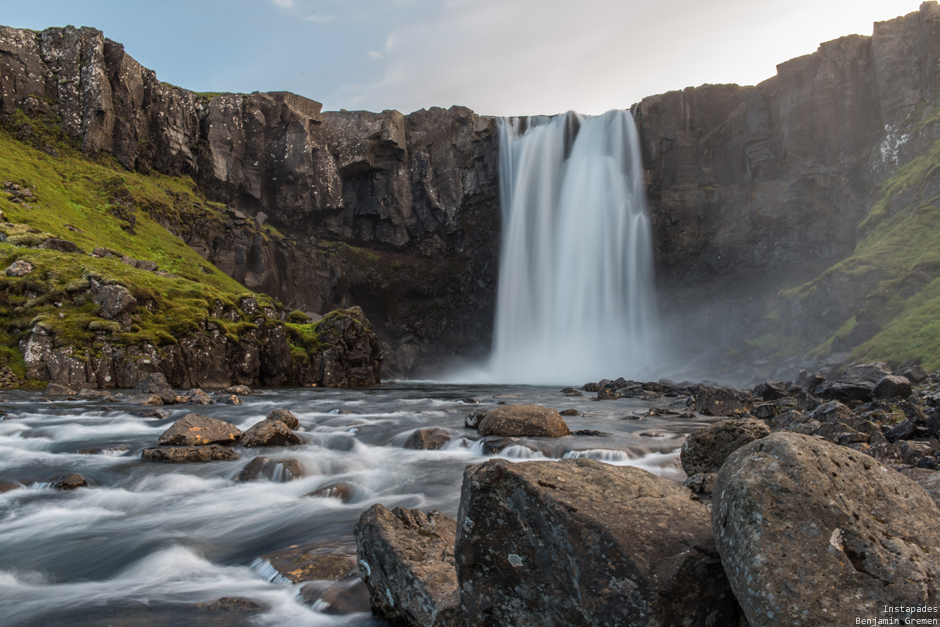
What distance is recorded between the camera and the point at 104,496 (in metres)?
9.41

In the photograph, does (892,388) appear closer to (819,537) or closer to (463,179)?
(819,537)

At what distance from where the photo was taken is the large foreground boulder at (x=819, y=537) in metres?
2.81

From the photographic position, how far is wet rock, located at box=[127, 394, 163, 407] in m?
19.7

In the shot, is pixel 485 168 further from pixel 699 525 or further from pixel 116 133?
pixel 699 525

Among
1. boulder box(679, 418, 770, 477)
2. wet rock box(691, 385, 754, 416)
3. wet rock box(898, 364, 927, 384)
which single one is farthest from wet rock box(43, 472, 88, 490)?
wet rock box(898, 364, 927, 384)

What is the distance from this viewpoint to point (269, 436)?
12758mm

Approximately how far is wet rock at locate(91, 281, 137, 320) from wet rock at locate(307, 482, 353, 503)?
24.8 meters

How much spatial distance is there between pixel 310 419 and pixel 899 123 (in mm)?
68178

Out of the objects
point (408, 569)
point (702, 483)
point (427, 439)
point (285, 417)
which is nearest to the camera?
point (408, 569)

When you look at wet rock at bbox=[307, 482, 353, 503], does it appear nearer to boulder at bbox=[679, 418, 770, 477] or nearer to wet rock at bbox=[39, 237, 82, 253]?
boulder at bbox=[679, 418, 770, 477]

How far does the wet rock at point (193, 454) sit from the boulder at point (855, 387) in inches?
891

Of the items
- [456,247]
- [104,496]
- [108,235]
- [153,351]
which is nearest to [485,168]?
→ [456,247]

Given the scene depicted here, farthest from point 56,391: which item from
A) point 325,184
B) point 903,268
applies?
point 903,268

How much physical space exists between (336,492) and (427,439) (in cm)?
458
